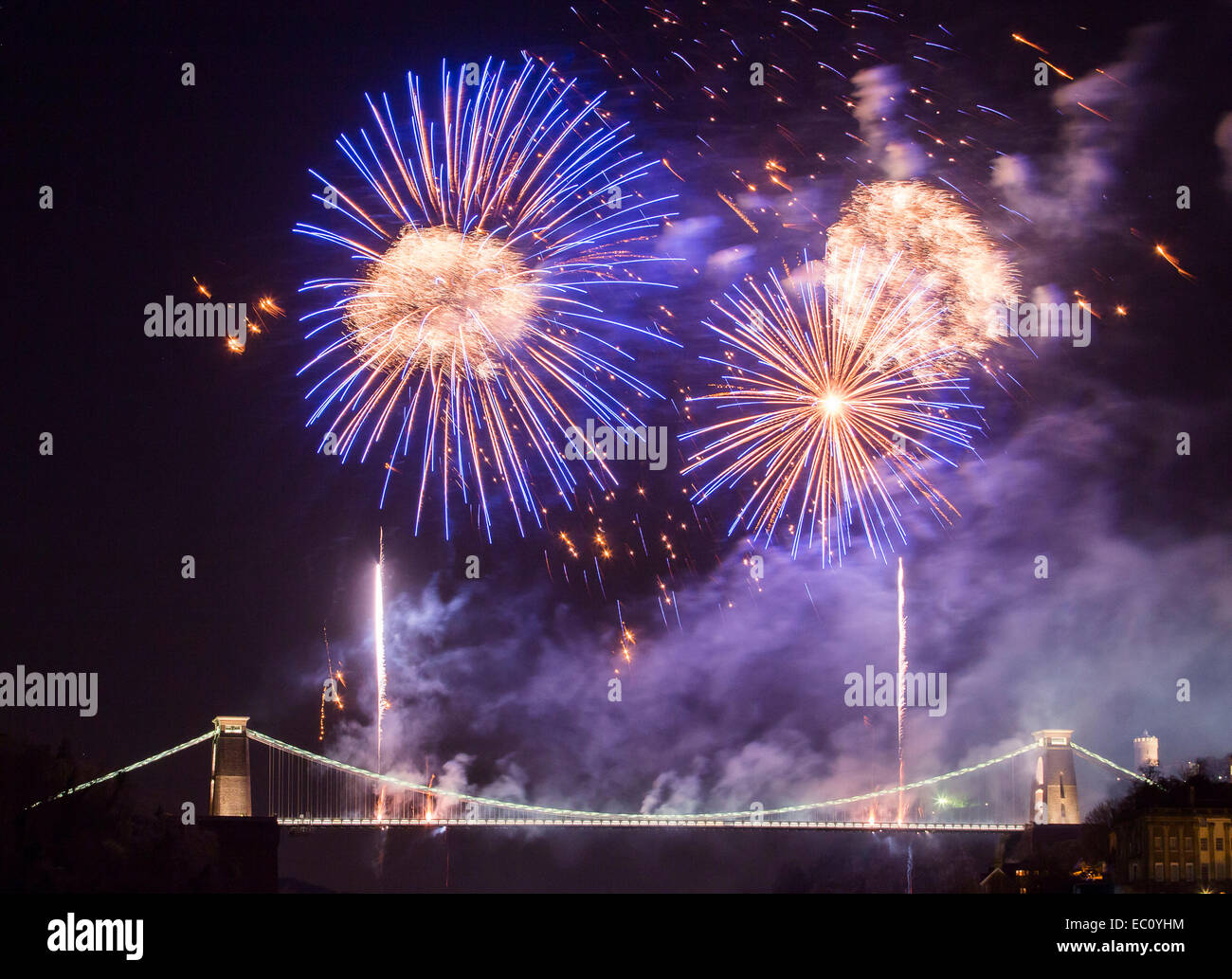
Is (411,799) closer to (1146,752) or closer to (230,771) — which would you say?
(230,771)

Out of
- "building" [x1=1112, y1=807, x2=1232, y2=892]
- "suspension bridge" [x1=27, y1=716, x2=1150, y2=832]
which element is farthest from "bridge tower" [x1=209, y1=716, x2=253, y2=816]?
"building" [x1=1112, y1=807, x2=1232, y2=892]

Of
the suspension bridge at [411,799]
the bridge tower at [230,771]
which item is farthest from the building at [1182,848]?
the bridge tower at [230,771]

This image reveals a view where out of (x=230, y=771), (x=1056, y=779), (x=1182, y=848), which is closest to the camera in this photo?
(x=1182, y=848)

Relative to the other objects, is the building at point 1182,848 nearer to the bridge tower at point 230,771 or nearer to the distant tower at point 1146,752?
the distant tower at point 1146,752

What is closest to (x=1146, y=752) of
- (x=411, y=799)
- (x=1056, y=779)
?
(x=1056, y=779)

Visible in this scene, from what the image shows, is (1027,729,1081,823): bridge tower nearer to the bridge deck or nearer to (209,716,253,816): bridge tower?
the bridge deck
